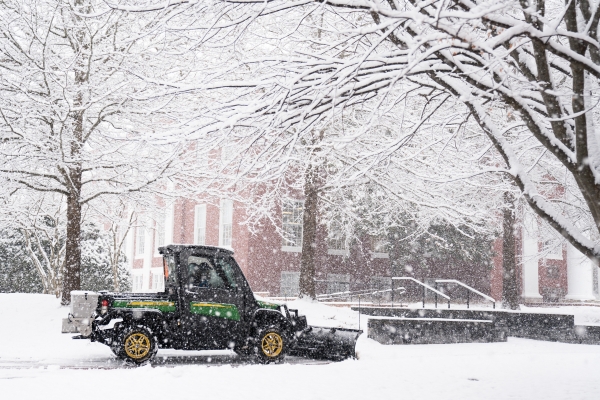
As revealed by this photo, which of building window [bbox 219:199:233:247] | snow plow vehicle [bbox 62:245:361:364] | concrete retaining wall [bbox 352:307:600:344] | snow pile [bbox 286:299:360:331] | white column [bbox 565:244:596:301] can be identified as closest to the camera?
snow plow vehicle [bbox 62:245:361:364]

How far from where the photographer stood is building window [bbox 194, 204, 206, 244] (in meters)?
30.7

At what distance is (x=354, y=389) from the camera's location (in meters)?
7.93

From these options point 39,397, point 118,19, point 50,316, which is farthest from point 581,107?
point 50,316

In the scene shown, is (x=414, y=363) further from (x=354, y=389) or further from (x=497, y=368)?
(x=354, y=389)

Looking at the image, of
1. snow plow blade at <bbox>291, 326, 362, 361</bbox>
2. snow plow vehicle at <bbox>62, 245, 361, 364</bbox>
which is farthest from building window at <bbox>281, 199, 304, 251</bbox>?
snow plow vehicle at <bbox>62, 245, 361, 364</bbox>

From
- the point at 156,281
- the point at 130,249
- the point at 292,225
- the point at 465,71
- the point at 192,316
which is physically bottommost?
the point at 192,316

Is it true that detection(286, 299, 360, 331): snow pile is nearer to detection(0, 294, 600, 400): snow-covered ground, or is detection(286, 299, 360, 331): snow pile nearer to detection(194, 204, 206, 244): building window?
detection(0, 294, 600, 400): snow-covered ground

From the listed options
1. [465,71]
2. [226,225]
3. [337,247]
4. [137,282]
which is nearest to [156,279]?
[137,282]

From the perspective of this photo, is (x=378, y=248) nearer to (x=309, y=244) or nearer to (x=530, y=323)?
(x=309, y=244)

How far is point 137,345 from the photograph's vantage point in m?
10.2

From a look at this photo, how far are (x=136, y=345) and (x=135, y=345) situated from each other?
0.05ft

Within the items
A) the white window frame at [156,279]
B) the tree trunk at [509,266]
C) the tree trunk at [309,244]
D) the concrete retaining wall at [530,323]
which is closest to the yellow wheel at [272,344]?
the tree trunk at [309,244]

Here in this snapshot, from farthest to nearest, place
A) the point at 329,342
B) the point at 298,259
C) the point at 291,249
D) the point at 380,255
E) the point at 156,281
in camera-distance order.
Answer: the point at 156,281 < the point at 380,255 < the point at 298,259 < the point at 291,249 < the point at 329,342

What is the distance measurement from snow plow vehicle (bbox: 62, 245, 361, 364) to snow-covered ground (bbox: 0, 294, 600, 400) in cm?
42
